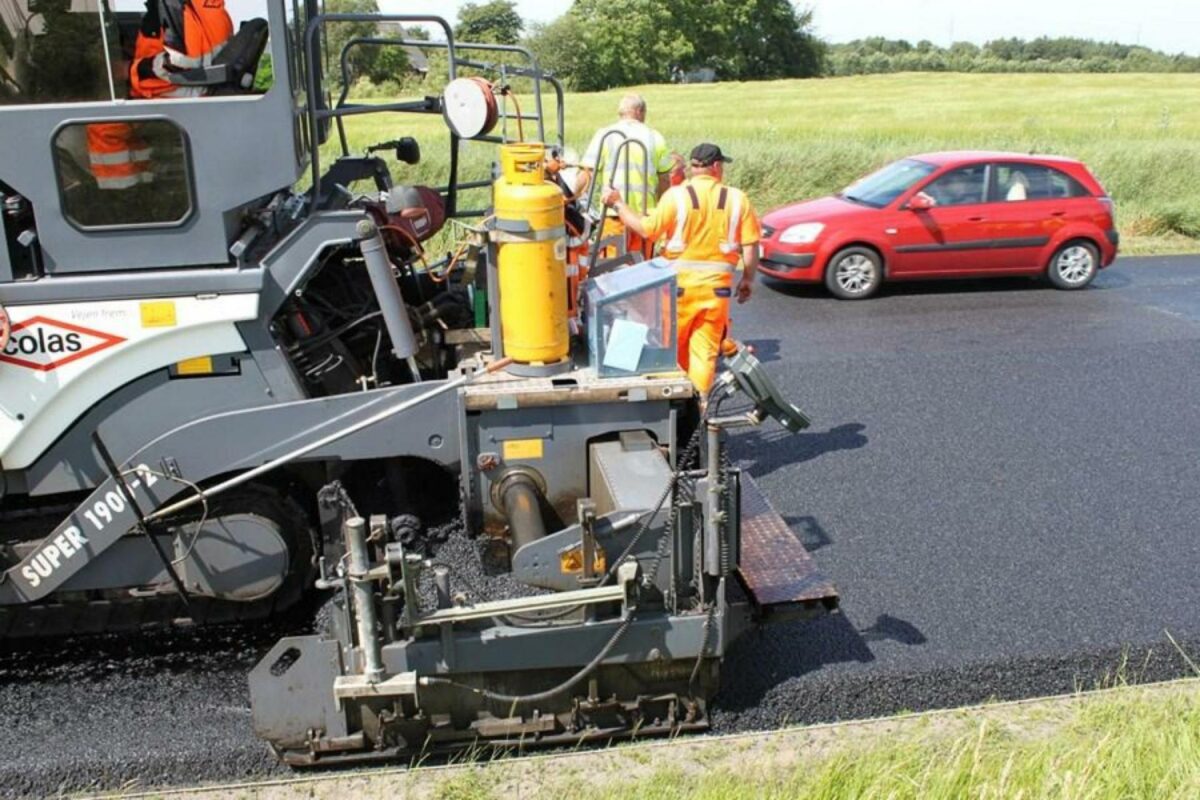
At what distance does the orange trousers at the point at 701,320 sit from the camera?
6609 mm

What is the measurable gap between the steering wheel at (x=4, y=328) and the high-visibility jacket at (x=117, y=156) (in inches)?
22.3

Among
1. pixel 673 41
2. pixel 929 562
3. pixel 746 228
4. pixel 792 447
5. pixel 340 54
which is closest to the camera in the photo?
pixel 929 562

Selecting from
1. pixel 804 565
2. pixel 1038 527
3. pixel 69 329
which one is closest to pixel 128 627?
pixel 69 329

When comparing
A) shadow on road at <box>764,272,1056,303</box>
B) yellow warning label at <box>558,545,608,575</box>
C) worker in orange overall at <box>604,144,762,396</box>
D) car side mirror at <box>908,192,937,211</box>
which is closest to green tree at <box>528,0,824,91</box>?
shadow on road at <box>764,272,1056,303</box>

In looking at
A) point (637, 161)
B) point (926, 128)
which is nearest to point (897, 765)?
point (637, 161)

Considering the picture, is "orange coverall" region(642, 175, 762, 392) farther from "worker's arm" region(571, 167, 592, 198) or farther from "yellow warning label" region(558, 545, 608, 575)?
"yellow warning label" region(558, 545, 608, 575)

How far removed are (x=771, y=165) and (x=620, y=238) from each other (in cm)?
1075

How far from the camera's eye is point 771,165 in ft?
55.8

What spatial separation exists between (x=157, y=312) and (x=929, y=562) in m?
3.65

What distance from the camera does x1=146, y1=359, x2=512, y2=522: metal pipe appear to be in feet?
14.7

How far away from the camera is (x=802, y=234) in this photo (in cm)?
1160

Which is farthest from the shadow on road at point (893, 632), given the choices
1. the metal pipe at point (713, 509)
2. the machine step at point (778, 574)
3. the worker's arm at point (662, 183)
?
the worker's arm at point (662, 183)

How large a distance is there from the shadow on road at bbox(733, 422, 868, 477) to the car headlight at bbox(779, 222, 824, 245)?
419 centimetres

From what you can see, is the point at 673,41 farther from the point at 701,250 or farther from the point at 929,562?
the point at 929,562
